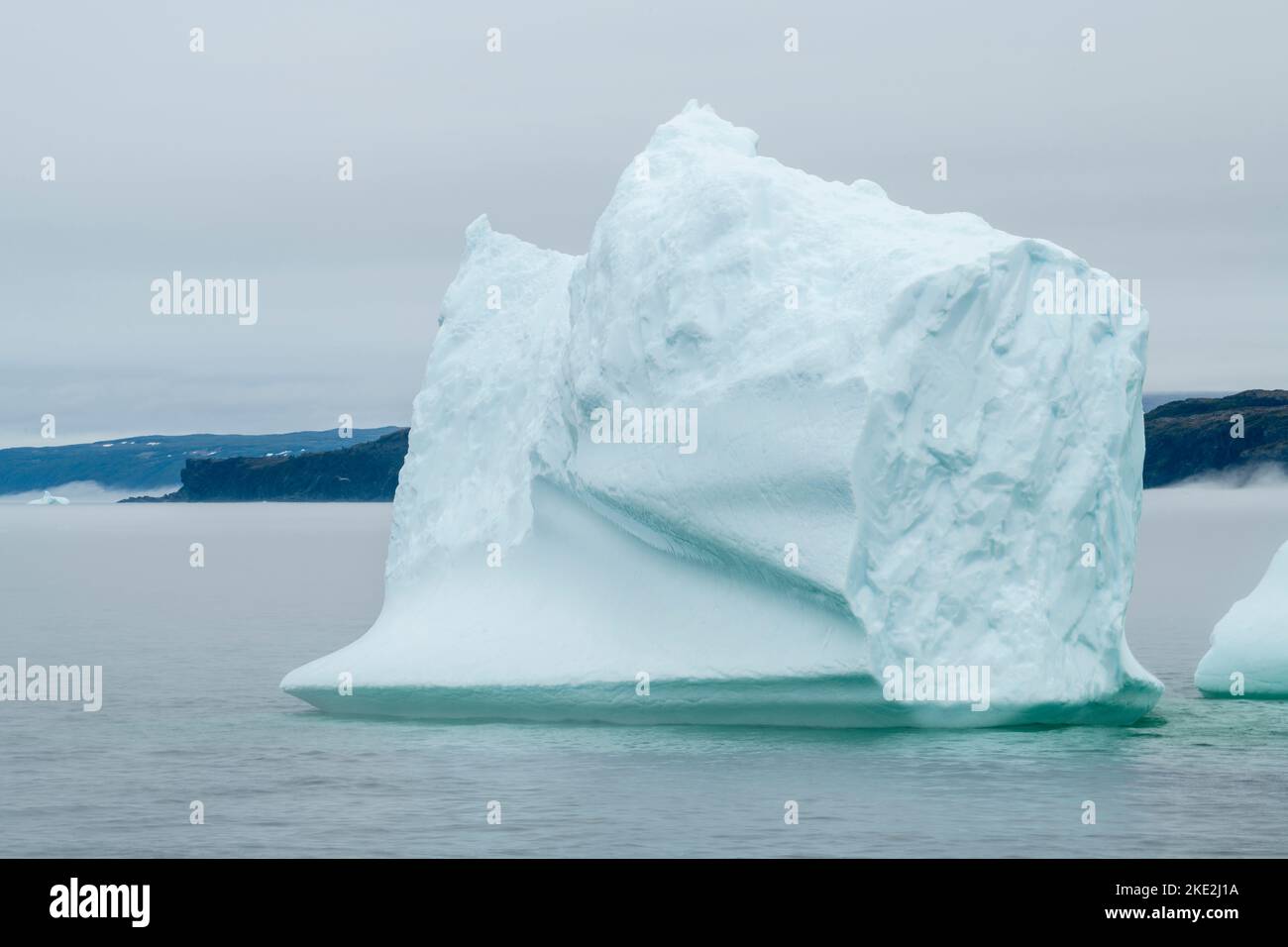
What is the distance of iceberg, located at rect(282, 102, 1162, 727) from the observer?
2119cm

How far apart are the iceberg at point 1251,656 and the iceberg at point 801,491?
3366 millimetres

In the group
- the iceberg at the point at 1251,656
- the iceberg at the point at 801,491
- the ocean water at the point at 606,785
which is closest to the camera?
the ocean water at the point at 606,785

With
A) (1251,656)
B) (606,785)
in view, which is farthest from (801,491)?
(1251,656)

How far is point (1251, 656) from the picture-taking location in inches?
1019

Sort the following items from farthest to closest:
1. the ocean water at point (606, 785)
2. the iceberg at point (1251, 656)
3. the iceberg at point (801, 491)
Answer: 1. the iceberg at point (1251, 656)
2. the iceberg at point (801, 491)
3. the ocean water at point (606, 785)

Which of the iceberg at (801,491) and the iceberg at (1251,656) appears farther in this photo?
the iceberg at (1251,656)

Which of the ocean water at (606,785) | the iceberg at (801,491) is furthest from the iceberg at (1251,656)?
the iceberg at (801,491)

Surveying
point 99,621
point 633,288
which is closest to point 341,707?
point 633,288

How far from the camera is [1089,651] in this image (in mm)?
21875

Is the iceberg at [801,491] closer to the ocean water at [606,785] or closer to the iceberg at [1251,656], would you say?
the ocean water at [606,785]

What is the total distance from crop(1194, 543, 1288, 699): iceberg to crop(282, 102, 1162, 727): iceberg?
3.37 m

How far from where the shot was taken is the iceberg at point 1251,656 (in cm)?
2591

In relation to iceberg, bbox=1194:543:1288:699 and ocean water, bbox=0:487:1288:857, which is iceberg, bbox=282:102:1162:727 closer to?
ocean water, bbox=0:487:1288:857

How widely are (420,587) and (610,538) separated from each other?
298 centimetres
